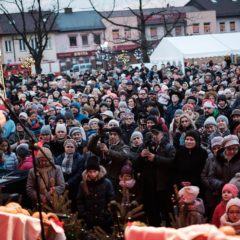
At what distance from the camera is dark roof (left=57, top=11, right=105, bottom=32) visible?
74.4 m

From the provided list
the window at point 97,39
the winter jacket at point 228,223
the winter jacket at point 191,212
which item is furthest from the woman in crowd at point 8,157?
the window at point 97,39

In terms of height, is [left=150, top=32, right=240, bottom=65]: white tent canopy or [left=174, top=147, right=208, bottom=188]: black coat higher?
[left=150, top=32, right=240, bottom=65]: white tent canopy

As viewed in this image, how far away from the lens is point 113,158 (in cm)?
793

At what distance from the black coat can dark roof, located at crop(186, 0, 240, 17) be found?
72111mm

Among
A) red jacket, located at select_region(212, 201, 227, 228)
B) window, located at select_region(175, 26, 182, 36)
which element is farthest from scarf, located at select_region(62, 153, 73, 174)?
window, located at select_region(175, 26, 182, 36)

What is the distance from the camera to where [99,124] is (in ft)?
35.1

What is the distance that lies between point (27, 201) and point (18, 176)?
0.33m

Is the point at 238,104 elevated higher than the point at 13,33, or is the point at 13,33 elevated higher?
the point at 13,33

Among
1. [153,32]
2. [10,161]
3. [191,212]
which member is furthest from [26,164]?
[153,32]

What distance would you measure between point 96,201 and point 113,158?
1147mm

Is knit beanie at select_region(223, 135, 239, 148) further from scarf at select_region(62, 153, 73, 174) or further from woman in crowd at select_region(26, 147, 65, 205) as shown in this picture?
scarf at select_region(62, 153, 73, 174)

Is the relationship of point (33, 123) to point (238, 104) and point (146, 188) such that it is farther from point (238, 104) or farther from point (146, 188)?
point (146, 188)

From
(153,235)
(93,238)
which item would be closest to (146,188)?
(93,238)

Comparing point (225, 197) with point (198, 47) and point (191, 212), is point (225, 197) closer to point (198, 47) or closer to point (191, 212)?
point (191, 212)
